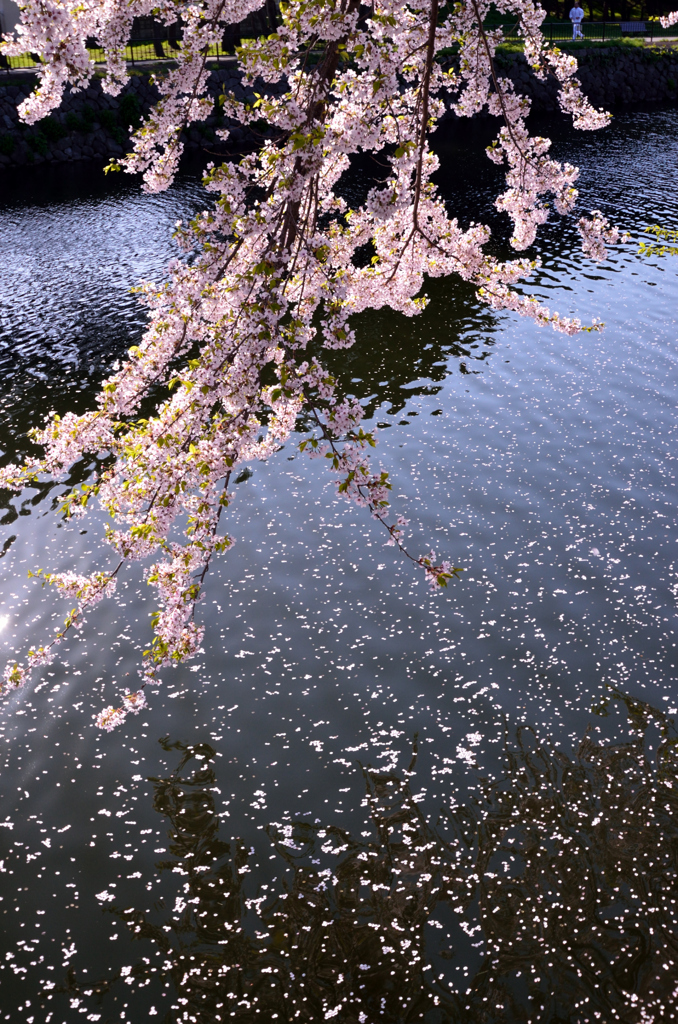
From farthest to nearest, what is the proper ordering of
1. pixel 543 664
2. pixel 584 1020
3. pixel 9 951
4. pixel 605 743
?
pixel 543 664 < pixel 605 743 < pixel 9 951 < pixel 584 1020

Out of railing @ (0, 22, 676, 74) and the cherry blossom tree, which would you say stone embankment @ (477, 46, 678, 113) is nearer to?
railing @ (0, 22, 676, 74)

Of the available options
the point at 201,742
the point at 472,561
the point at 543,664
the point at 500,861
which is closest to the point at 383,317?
the point at 472,561

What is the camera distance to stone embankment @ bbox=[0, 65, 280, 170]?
35.9 meters

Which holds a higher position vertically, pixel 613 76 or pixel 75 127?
pixel 613 76

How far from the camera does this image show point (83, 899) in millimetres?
7309

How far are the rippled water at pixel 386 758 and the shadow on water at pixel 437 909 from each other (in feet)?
0.07

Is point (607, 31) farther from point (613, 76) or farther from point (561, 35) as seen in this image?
point (613, 76)

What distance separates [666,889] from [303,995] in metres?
3.29

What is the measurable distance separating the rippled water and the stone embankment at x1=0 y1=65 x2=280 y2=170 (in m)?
25.9

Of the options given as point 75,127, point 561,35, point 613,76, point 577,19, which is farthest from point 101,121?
point 561,35

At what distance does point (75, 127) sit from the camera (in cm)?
3694

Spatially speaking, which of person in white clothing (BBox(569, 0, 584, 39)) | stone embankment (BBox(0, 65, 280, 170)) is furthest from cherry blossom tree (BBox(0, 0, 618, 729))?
person in white clothing (BBox(569, 0, 584, 39))

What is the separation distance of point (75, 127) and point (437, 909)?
1527 inches

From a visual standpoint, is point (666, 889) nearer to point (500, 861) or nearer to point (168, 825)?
point (500, 861)
